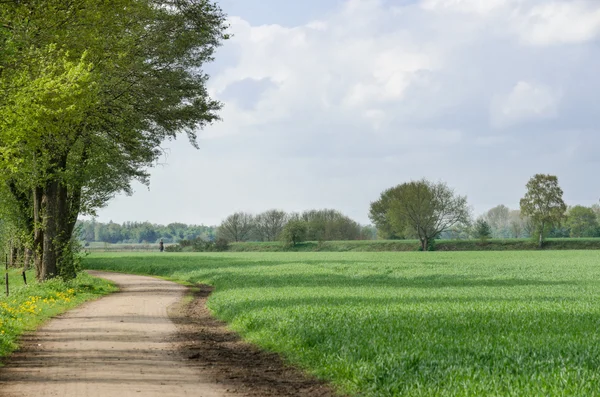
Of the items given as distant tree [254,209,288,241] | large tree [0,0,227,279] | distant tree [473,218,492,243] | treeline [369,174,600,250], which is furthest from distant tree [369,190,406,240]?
large tree [0,0,227,279]

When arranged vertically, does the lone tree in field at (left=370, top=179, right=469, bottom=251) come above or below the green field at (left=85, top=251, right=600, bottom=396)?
above

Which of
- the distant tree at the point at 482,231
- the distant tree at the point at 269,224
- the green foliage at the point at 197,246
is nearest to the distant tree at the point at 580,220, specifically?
the distant tree at the point at 482,231

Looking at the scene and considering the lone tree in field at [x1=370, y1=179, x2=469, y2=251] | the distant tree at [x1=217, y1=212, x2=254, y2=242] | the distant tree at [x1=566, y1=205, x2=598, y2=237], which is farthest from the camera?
the distant tree at [x1=217, y1=212, x2=254, y2=242]

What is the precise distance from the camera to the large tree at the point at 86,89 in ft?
A: 64.1

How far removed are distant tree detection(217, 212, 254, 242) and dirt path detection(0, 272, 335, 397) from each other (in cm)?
15118

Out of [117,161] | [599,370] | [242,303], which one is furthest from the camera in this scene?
[117,161]

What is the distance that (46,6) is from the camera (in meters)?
19.6

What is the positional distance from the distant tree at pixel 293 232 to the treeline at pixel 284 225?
5.72 metres

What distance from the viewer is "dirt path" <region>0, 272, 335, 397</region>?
442 inches

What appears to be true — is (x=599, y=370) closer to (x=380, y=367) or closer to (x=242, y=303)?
(x=380, y=367)

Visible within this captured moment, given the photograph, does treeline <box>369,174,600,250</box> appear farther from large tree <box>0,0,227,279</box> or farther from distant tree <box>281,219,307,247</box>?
large tree <box>0,0,227,279</box>

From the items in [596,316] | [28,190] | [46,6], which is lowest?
[596,316]

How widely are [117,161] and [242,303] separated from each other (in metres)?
15.2

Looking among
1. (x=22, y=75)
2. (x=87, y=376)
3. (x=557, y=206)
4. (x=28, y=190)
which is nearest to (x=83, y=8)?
(x=22, y=75)
